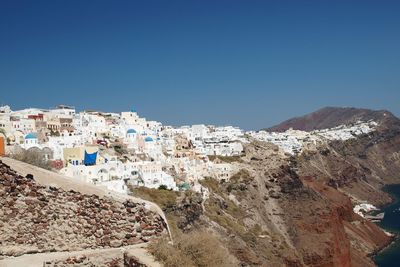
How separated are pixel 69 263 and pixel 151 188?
2799cm

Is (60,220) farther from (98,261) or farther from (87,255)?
(98,261)

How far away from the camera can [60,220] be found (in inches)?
251

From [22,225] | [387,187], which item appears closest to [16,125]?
[22,225]

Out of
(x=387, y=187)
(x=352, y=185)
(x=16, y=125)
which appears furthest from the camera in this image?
(x=387, y=187)

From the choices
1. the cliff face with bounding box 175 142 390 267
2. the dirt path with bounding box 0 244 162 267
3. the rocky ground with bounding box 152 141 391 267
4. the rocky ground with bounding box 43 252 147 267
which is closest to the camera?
the dirt path with bounding box 0 244 162 267

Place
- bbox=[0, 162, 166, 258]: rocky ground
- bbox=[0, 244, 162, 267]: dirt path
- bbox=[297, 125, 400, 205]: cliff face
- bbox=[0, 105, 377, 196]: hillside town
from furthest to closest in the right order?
bbox=[297, 125, 400, 205]: cliff face → bbox=[0, 105, 377, 196]: hillside town → bbox=[0, 162, 166, 258]: rocky ground → bbox=[0, 244, 162, 267]: dirt path

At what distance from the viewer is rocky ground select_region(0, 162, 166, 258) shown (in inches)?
242

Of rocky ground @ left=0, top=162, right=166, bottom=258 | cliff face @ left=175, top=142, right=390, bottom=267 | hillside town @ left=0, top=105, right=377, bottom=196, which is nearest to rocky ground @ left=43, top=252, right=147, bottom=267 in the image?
rocky ground @ left=0, top=162, right=166, bottom=258

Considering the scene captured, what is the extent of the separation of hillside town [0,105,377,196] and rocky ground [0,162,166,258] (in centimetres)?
1859

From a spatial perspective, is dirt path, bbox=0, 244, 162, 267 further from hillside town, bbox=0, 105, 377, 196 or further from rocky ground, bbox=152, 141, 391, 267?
rocky ground, bbox=152, 141, 391, 267

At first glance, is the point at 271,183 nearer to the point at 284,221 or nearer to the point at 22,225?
the point at 284,221

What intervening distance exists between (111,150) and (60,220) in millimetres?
35988

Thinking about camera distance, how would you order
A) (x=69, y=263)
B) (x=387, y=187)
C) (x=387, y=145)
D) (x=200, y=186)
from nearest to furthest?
(x=69, y=263) < (x=200, y=186) < (x=387, y=187) < (x=387, y=145)

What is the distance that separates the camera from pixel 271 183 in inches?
1815
